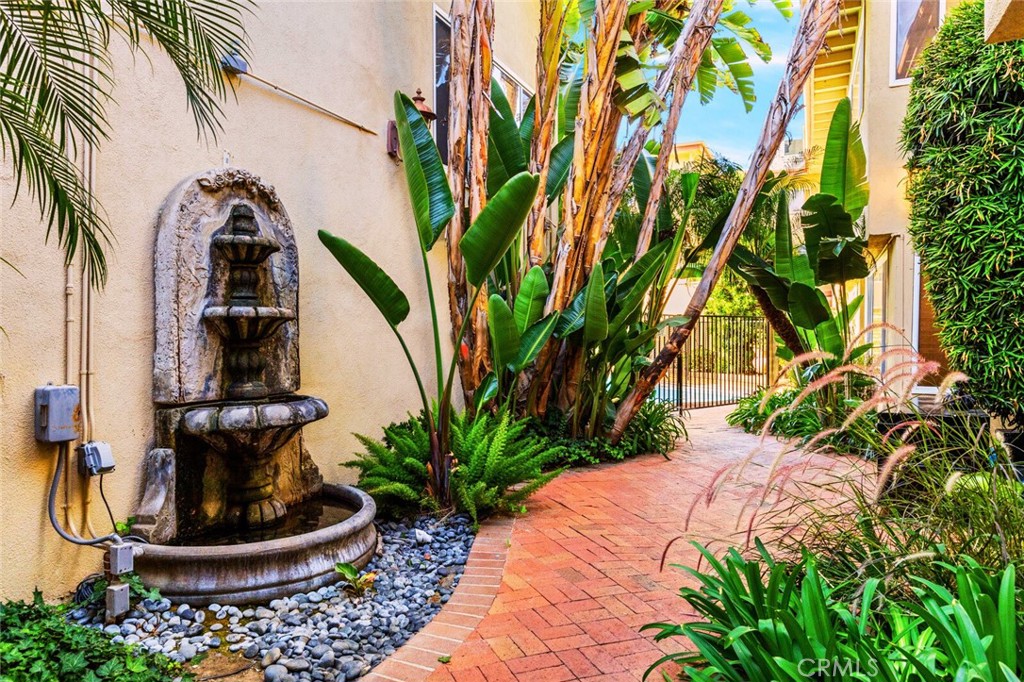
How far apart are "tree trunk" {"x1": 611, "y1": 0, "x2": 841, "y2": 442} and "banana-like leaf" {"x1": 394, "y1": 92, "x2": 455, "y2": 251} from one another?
11.4ft

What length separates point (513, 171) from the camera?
6.69 meters

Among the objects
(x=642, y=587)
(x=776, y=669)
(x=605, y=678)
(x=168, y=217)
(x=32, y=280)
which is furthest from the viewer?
(x=168, y=217)

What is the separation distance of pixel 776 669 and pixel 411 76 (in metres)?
6.32

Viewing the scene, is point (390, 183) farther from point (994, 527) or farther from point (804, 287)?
point (994, 527)

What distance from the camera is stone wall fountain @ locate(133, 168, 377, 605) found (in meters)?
3.88

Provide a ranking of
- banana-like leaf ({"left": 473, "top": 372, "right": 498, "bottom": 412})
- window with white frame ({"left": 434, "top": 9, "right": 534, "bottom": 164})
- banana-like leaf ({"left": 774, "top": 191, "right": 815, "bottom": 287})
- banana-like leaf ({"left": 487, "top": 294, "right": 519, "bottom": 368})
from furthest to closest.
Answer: banana-like leaf ({"left": 774, "top": 191, "right": 815, "bottom": 287}), window with white frame ({"left": 434, "top": 9, "right": 534, "bottom": 164}), banana-like leaf ({"left": 473, "top": 372, "right": 498, "bottom": 412}), banana-like leaf ({"left": 487, "top": 294, "right": 519, "bottom": 368})

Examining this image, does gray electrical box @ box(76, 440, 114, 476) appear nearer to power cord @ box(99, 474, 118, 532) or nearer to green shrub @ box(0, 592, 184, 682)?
power cord @ box(99, 474, 118, 532)

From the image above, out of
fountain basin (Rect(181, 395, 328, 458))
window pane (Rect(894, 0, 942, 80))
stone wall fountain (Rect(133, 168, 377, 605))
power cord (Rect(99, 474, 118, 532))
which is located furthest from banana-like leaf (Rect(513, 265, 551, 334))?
window pane (Rect(894, 0, 942, 80))

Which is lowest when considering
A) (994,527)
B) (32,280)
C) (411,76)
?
(994,527)

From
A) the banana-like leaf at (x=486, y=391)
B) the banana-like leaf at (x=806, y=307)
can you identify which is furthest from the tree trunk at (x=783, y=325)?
the banana-like leaf at (x=486, y=391)

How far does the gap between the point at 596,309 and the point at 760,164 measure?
261 centimetres

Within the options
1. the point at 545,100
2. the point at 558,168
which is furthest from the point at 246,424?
the point at 558,168

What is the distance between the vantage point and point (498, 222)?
14.7ft

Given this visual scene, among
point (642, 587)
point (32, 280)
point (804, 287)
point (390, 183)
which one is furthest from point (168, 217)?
point (804, 287)
